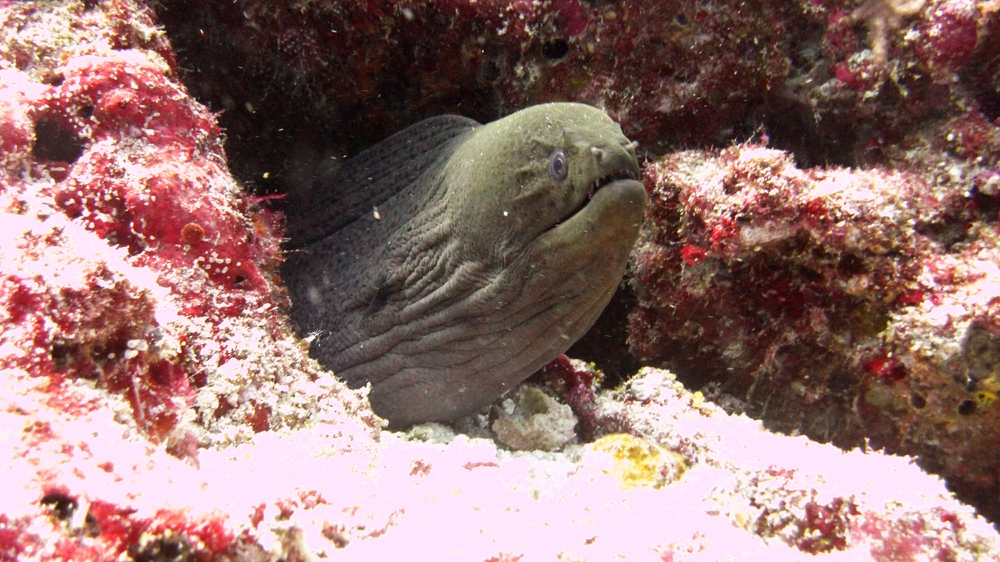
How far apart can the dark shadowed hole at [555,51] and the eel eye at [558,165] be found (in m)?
1.28

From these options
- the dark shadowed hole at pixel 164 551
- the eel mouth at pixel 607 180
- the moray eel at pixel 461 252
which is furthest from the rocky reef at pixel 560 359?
the eel mouth at pixel 607 180

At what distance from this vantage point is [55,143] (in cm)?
196

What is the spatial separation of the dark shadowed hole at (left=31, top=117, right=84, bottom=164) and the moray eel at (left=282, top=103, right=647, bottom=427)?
1.61m

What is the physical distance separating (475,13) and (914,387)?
3.25m

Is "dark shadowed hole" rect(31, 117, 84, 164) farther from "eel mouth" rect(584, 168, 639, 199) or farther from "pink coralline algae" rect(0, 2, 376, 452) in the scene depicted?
"eel mouth" rect(584, 168, 639, 199)

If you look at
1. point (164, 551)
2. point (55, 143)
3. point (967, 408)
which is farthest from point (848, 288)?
point (55, 143)

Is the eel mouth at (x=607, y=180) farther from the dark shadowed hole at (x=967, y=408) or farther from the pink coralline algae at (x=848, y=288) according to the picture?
the dark shadowed hole at (x=967, y=408)

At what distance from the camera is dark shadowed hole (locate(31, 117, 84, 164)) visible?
191 cm

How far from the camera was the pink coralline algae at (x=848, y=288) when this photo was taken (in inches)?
105

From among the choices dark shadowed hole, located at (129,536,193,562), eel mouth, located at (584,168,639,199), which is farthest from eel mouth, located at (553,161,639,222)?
dark shadowed hole, located at (129,536,193,562)

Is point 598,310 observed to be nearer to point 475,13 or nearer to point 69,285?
point 475,13

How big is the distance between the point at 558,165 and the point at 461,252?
0.76 meters

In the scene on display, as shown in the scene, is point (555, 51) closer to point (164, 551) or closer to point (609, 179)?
point (609, 179)

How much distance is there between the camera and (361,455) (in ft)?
5.94
